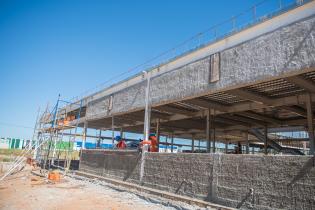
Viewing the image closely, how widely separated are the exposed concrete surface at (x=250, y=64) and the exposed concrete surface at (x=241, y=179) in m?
2.70

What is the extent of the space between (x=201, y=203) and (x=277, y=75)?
5.04 meters

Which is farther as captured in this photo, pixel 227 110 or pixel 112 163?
pixel 112 163

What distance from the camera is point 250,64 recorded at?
9281 mm

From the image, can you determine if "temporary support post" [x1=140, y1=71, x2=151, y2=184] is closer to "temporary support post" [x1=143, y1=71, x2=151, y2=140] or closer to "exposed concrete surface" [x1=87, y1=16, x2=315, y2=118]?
"temporary support post" [x1=143, y1=71, x2=151, y2=140]

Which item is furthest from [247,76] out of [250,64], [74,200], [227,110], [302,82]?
[74,200]

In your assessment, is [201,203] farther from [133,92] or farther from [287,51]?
[133,92]

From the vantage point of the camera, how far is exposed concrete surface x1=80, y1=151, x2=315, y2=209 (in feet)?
24.1

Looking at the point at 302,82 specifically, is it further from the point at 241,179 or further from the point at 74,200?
the point at 74,200

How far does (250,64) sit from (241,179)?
390 centimetres

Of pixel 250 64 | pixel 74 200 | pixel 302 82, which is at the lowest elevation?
pixel 74 200

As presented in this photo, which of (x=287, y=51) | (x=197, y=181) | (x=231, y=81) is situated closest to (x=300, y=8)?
(x=287, y=51)

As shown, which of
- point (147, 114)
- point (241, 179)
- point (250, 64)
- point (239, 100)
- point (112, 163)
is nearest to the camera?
point (241, 179)

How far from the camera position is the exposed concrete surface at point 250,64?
7910 mm

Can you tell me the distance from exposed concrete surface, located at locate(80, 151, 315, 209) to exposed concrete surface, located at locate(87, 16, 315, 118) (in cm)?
270
